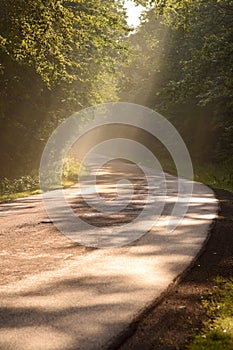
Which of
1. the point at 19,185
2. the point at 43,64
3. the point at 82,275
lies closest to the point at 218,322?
the point at 82,275

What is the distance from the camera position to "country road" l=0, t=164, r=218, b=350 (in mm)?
4703

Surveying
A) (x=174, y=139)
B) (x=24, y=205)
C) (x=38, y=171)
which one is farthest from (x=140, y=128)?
(x=24, y=205)

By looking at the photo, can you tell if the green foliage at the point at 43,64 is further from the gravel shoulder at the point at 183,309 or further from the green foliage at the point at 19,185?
the gravel shoulder at the point at 183,309

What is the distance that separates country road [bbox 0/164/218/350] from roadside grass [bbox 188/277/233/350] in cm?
72

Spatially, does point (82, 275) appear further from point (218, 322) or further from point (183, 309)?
point (218, 322)

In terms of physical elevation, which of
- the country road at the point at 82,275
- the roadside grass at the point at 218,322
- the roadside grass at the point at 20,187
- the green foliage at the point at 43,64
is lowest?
the roadside grass at the point at 218,322

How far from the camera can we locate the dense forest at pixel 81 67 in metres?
14.0

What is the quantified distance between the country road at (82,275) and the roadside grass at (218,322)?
2.35 feet

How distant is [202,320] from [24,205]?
10.3 metres

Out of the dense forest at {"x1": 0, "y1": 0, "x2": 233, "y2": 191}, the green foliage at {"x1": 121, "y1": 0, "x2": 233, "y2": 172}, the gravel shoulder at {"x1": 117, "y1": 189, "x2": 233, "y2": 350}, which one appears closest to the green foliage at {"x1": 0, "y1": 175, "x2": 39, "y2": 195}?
the dense forest at {"x1": 0, "y1": 0, "x2": 233, "y2": 191}

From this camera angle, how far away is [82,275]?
673cm

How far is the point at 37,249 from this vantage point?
831 centimetres

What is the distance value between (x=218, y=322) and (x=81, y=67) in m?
24.9

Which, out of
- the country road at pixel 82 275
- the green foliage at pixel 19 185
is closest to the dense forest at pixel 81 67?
the green foliage at pixel 19 185
